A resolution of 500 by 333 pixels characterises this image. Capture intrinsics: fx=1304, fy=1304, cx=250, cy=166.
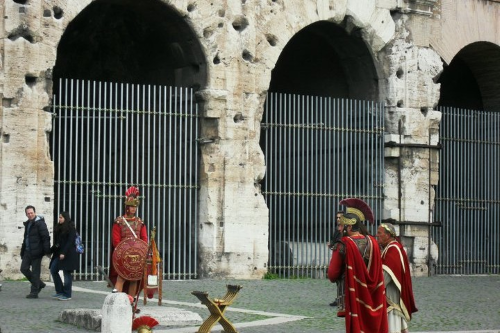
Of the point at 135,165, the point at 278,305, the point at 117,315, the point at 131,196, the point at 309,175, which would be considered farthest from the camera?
the point at 309,175

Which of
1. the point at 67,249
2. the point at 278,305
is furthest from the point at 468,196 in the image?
the point at 67,249

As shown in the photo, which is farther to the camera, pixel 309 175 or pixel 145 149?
pixel 309 175

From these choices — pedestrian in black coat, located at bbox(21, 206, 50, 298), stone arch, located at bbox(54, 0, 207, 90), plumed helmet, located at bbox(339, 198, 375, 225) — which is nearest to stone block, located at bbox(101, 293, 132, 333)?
plumed helmet, located at bbox(339, 198, 375, 225)

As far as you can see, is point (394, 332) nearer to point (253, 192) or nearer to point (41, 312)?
point (41, 312)

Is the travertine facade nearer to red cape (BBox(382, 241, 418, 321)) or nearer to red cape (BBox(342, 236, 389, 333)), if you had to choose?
red cape (BBox(382, 241, 418, 321))

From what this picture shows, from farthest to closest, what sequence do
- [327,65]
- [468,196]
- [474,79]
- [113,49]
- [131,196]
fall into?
[474,79] < [327,65] < [113,49] < [468,196] < [131,196]

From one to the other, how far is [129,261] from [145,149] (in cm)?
672

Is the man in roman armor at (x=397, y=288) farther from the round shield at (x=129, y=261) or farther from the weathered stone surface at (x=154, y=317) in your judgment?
the round shield at (x=129, y=261)

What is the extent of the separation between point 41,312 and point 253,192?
6620 millimetres

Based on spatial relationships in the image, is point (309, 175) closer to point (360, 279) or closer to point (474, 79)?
point (474, 79)

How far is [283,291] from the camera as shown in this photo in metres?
18.4

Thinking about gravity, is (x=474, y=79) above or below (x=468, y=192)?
above

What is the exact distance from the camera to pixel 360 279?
37.9ft

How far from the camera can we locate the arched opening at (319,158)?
70.4 feet
